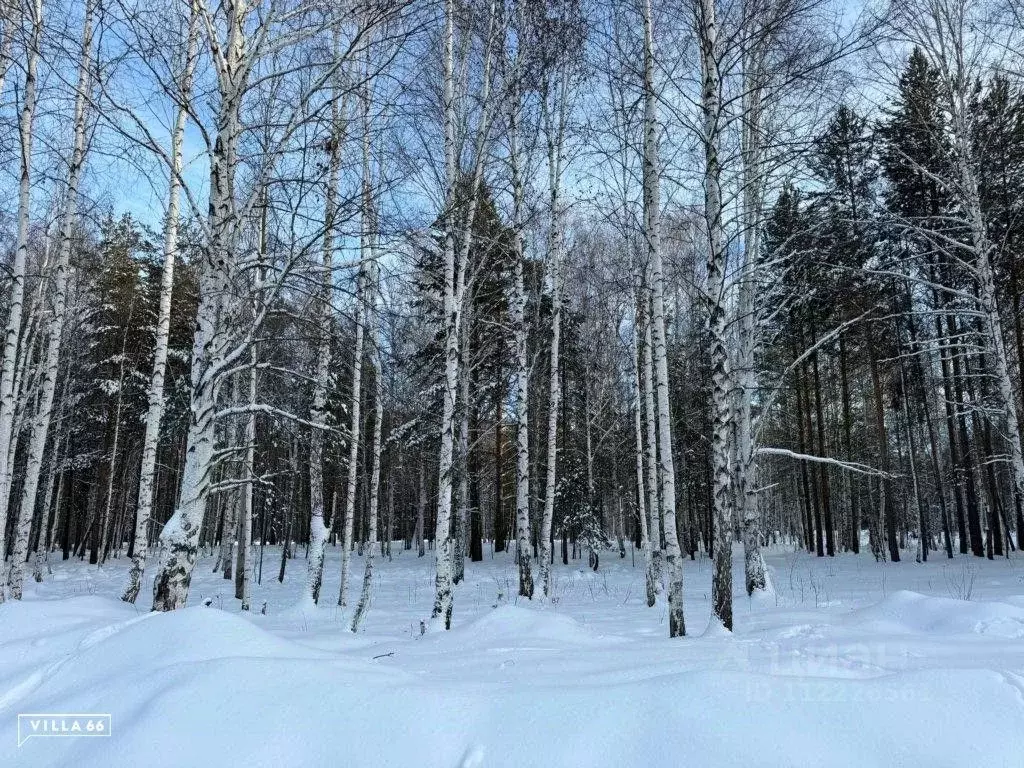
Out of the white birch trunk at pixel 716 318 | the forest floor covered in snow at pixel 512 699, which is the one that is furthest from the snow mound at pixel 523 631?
the white birch trunk at pixel 716 318

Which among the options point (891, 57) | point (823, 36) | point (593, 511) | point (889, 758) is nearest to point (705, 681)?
point (889, 758)

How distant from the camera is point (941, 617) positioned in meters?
5.34

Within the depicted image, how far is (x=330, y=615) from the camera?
10234mm

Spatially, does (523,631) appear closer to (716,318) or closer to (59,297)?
(716,318)

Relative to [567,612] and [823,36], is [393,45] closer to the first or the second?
[823,36]

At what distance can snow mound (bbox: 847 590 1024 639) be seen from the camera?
4.91 m

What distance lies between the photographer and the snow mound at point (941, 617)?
4906 millimetres

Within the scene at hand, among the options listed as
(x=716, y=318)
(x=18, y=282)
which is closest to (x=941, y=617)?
(x=716, y=318)

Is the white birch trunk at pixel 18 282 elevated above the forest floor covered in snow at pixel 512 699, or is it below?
above

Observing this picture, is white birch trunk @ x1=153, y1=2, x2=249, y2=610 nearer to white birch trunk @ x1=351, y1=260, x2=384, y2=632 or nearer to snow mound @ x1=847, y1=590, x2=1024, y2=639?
white birch trunk @ x1=351, y1=260, x2=384, y2=632

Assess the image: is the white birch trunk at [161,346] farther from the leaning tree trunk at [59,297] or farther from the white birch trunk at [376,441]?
the white birch trunk at [376,441]

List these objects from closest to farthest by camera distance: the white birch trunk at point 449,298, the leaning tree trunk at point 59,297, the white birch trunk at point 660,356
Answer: the white birch trunk at point 660,356
the white birch trunk at point 449,298
the leaning tree trunk at point 59,297

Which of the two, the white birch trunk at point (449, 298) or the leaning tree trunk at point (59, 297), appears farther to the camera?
the leaning tree trunk at point (59, 297)

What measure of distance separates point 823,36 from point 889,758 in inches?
272
